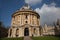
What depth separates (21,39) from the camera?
140 ft

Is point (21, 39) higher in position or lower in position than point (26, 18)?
lower

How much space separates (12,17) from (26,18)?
20.3ft

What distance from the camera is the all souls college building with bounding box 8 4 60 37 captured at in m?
56.2

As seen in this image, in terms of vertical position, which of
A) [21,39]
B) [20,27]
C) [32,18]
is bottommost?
[21,39]

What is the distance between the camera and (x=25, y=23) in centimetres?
5800

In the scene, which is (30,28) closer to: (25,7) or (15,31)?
(15,31)

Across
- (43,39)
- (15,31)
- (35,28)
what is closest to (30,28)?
(35,28)

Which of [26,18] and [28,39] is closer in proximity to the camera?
[28,39]

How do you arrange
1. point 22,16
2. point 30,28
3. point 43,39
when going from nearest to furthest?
point 43,39 → point 30,28 → point 22,16

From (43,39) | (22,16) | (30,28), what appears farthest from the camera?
(22,16)

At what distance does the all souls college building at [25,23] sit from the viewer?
2211 inches

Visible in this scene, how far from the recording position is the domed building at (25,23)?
56.2 metres

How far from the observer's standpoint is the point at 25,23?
190 ft

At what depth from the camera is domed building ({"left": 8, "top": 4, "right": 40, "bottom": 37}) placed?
56156 millimetres
